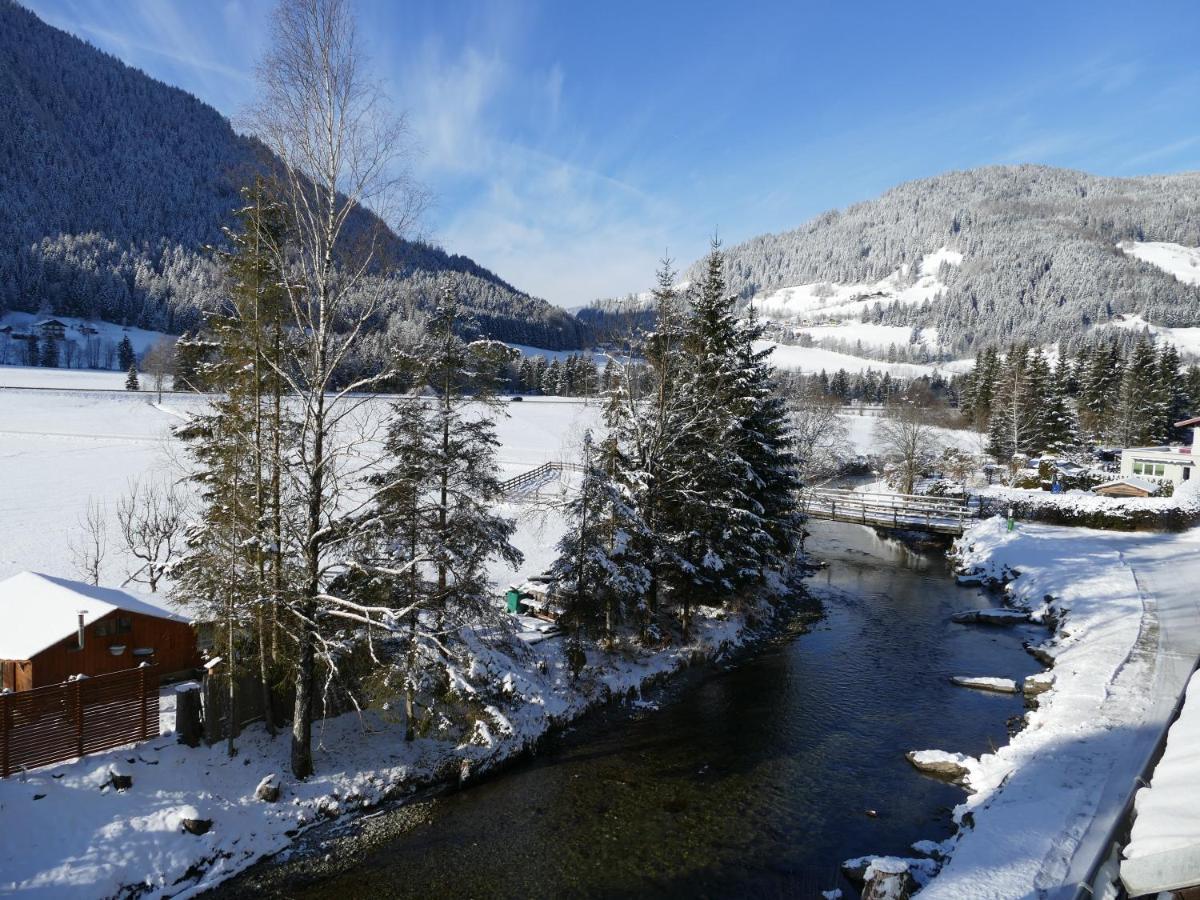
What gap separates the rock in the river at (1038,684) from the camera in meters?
18.5

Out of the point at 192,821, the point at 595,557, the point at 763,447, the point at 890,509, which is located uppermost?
the point at 763,447

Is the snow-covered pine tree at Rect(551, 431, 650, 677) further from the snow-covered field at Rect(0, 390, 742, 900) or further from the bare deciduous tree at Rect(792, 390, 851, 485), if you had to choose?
the bare deciduous tree at Rect(792, 390, 851, 485)

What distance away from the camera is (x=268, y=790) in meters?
12.2

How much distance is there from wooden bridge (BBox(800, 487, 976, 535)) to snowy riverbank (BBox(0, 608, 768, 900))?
31193 millimetres

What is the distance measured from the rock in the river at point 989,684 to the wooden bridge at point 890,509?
73.5 feet

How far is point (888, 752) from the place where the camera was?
15438mm

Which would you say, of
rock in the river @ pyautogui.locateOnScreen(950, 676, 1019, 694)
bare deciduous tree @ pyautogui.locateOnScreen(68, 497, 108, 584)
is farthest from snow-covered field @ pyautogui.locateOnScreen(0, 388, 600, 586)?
rock in the river @ pyautogui.locateOnScreen(950, 676, 1019, 694)

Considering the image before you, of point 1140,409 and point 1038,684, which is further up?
point 1140,409

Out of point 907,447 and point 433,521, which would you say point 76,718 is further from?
point 907,447

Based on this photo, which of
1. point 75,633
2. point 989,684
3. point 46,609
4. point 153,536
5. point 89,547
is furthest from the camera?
point 89,547

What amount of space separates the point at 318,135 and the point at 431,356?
7.48m

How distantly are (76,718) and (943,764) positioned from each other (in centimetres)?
1845

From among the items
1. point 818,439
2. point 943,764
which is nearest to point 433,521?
point 943,764

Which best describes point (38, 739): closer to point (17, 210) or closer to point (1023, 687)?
point (1023, 687)
